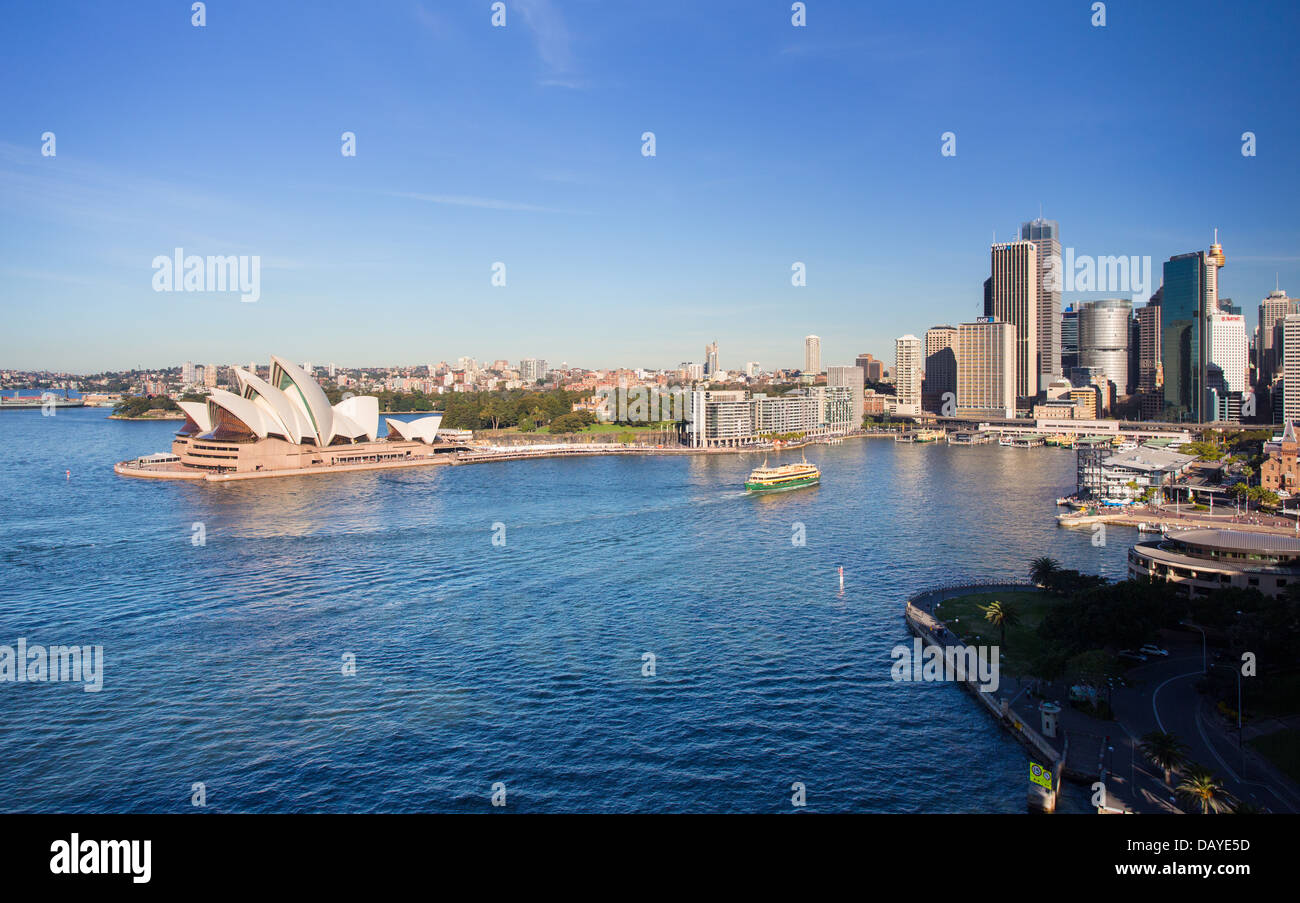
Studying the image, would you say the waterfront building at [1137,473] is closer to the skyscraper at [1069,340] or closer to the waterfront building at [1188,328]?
the waterfront building at [1188,328]

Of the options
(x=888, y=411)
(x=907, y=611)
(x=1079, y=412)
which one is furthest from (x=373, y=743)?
(x=888, y=411)

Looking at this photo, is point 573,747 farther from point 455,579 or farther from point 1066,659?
point 455,579

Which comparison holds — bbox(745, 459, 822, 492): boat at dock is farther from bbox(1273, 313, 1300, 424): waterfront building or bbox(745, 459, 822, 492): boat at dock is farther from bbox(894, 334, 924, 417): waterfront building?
bbox(894, 334, 924, 417): waterfront building

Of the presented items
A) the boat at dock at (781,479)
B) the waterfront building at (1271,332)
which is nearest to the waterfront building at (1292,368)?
the waterfront building at (1271,332)

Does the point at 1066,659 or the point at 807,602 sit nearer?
the point at 1066,659

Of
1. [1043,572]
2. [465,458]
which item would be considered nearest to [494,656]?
[1043,572]

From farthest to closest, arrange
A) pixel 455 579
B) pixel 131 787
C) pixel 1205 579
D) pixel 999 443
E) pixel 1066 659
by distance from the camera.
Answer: pixel 999 443
pixel 455 579
pixel 1205 579
pixel 1066 659
pixel 131 787
